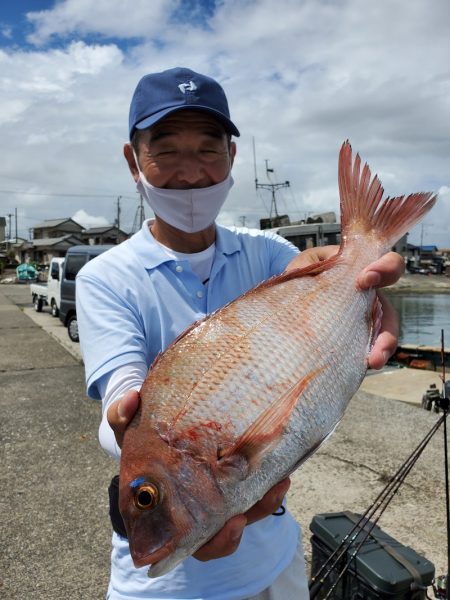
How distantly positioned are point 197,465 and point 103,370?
437 mm

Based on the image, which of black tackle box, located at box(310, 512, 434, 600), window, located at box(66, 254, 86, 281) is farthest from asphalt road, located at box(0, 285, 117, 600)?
window, located at box(66, 254, 86, 281)

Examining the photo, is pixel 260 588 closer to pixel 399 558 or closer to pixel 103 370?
pixel 103 370

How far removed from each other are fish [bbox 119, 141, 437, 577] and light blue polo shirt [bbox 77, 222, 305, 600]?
228 mm

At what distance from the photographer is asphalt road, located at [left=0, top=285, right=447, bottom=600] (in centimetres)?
340

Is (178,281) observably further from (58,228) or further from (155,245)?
(58,228)

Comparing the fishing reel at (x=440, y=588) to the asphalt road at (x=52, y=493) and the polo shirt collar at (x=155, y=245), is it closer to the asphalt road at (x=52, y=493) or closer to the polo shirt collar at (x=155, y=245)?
the asphalt road at (x=52, y=493)

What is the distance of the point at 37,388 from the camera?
25.3 feet

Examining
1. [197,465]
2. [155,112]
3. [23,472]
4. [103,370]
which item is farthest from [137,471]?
[23,472]

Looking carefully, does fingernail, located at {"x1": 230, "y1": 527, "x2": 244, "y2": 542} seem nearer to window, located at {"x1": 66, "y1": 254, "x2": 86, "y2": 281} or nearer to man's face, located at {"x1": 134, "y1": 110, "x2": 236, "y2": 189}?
man's face, located at {"x1": 134, "y1": 110, "x2": 236, "y2": 189}

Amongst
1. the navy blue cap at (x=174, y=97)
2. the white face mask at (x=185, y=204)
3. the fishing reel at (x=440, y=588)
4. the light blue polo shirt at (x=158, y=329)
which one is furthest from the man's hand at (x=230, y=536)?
the fishing reel at (x=440, y=588)

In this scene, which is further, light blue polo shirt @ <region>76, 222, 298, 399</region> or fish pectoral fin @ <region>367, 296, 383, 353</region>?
fish pectoral fin @ <region>367, 296, 383, 353</region>

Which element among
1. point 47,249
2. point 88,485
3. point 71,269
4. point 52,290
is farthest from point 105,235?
point 88,485

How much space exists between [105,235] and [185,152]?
216 feet

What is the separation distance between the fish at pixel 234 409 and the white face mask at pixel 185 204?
0.40m
